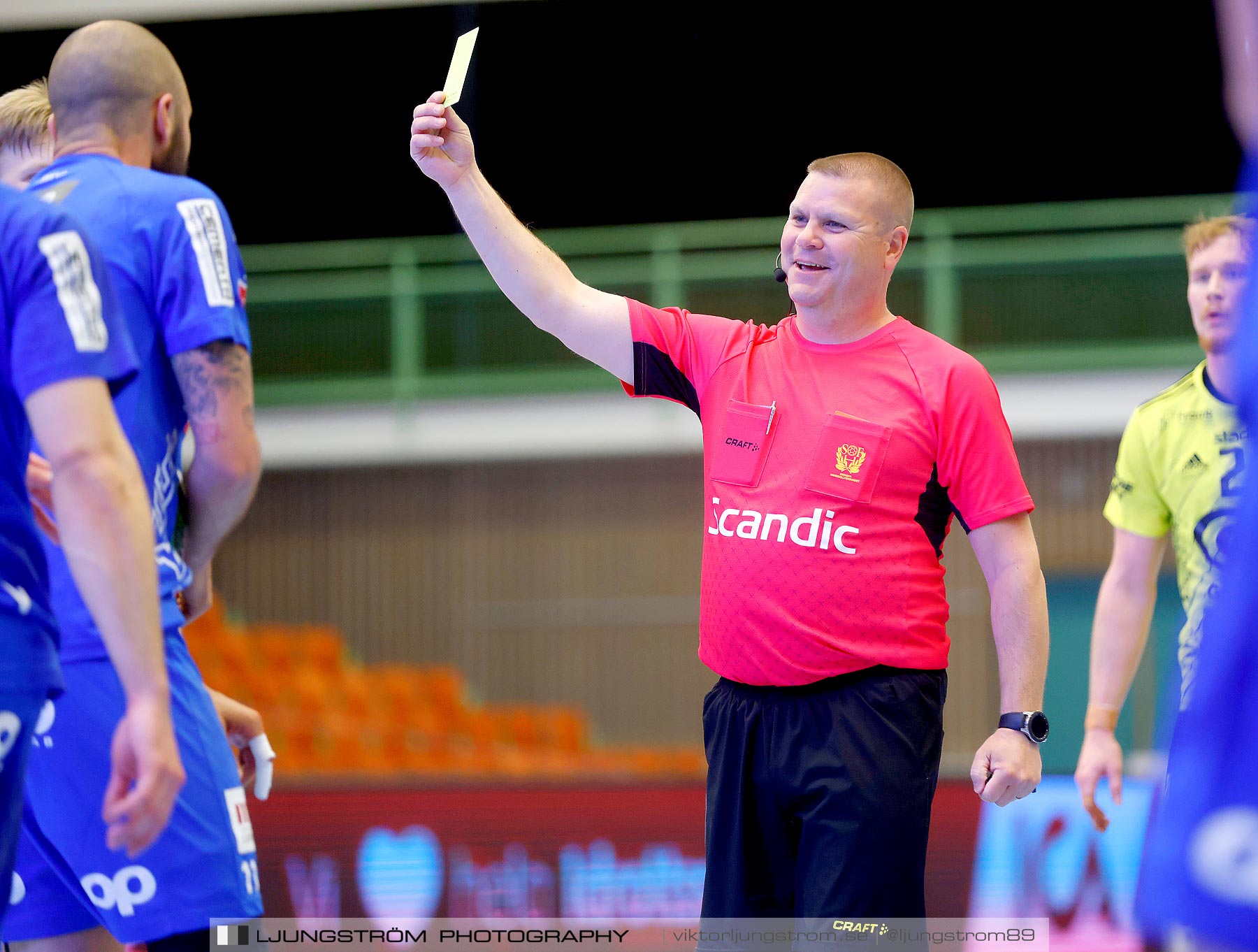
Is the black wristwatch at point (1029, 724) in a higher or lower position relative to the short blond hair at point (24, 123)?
lower

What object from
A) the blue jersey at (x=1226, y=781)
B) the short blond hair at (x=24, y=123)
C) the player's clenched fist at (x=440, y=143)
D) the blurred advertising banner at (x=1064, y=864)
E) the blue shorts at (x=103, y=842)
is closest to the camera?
the blue jersey at (x=1226, y=781)

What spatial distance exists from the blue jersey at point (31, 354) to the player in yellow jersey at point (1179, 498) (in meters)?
2.25

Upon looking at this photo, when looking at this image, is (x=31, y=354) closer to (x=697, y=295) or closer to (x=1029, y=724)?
(x=1029, y=724)

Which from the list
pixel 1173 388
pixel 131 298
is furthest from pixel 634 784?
pixel 131 298

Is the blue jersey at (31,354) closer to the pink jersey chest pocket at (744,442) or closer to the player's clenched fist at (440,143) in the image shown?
the player's clenched fist at (440,143)

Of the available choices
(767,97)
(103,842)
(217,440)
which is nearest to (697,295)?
(767,97)

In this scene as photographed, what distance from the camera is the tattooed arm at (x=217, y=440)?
2207 millimetres

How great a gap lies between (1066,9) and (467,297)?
587cm

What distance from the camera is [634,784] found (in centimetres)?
486

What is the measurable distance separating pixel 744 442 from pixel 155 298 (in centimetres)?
106

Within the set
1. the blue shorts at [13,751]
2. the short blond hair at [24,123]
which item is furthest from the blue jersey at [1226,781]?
the short blond hair at [24,123]

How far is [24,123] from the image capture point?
272 cm

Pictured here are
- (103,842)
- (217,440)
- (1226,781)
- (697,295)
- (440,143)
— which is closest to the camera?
(1226,781)

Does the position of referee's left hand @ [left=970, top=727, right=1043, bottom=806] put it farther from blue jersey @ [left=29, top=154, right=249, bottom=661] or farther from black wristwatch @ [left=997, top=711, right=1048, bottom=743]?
blue jersey @ [left=29, top=154, right=249, bottom=661]
